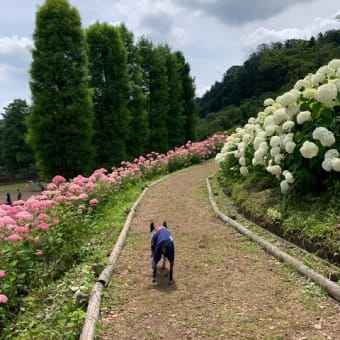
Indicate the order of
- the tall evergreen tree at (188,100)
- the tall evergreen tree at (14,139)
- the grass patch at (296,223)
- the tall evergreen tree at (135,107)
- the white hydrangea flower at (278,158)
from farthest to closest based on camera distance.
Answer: the tall evergreen tree at (14,139), the tall evergreen tree at (188,100), the tall evergreen tree at (135,107), the white hydrangea flower at (278,158), the grass patch at (296,223)

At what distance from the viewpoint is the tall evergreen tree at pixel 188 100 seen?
27.6 m

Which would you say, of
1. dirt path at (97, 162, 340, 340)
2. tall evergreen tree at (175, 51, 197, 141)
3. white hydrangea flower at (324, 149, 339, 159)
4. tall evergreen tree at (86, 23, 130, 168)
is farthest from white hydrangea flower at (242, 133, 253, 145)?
tall evergreen tree at (175, 51, 197, 141)

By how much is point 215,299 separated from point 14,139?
41.8m

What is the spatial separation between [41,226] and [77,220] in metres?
1.23

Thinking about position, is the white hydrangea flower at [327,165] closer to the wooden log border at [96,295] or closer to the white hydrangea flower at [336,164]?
the white hydrangea flower at [336,164]

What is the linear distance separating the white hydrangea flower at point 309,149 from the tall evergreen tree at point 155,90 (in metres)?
17.5

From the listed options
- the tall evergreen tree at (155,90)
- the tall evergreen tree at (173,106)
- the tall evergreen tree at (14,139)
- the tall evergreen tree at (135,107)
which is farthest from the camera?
the tall evergreen tree at (14,139)

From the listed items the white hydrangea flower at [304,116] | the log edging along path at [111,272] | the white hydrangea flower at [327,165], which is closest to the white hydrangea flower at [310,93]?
the white hydrangea flower at [304,116]

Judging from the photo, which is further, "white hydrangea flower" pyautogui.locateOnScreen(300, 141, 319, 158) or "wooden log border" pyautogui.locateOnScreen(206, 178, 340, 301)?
"white hydrangea flower" pyautogui.locateOnScreen(300, 141, 319, 158)

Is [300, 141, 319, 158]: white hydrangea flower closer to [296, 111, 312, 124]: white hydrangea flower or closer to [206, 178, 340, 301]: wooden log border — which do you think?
[296, 111, 312, 124]: white hydrangea flower

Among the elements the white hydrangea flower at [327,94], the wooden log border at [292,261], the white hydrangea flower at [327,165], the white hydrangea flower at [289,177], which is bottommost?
the wooden log border at [292,261]

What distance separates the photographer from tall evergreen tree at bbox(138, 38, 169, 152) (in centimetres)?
2253

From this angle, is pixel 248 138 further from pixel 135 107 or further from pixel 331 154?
pixel 135 107

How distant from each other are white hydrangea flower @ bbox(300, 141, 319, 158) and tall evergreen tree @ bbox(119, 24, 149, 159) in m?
14.8
